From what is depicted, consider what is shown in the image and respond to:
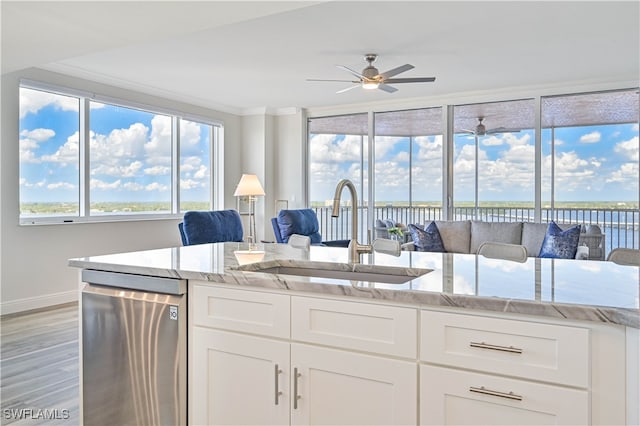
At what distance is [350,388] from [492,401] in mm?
438

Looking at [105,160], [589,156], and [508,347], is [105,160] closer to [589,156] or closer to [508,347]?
[508,347]

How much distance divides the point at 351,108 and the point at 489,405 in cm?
642

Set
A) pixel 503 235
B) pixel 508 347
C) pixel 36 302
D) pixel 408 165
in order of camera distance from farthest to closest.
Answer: pixel 408 165 → pixel 503 235 → pixel 36 302 → pixel 508 347

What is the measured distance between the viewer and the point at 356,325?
1530 mm

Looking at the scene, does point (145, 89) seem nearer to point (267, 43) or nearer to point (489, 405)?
point (267, 43)

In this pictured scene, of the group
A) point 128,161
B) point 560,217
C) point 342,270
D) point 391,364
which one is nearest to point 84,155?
point 128,161

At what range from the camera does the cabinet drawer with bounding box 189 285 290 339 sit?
1669mm

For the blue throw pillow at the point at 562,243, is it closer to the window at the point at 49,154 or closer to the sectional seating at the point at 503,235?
the sectional seating at the point at 503,235

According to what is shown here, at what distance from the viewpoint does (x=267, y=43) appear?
436 centimetres

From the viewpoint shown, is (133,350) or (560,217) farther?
(560,217)

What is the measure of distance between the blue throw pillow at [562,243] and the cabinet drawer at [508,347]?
3.78 metres

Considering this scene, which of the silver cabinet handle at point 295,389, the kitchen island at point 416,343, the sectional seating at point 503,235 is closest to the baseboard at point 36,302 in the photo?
the kitchen island at point 416,343

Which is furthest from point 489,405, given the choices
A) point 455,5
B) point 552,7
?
point 552,7

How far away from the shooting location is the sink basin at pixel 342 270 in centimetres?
192
